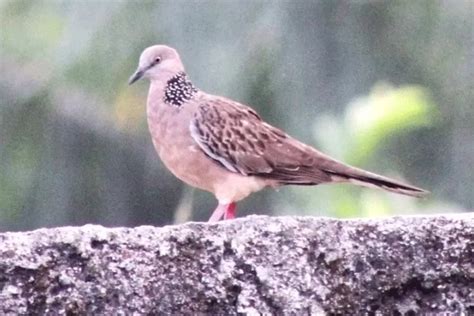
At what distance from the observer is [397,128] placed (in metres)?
3.84

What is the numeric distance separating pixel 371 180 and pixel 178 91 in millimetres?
1168

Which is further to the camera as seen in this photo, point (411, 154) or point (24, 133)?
point (24, 133)

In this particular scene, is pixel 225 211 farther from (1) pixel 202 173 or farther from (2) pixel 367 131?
(2) pixel 367 131

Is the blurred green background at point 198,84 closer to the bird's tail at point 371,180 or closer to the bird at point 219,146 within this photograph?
the bird at point 219,146

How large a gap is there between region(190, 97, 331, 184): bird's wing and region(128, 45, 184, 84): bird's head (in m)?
0.17

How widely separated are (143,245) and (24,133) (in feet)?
22.6

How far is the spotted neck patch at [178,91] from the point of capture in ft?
15.6

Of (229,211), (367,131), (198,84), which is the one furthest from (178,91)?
(198,84)

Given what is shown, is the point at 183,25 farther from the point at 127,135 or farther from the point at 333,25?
the point at 127,135

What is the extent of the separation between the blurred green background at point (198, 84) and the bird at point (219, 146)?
3.73 ft

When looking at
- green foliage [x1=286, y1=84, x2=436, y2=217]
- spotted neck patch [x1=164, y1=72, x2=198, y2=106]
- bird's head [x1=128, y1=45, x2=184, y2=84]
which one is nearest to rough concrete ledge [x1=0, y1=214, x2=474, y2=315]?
green foliage [x1=286, y1=84, x2=436, y2=217]

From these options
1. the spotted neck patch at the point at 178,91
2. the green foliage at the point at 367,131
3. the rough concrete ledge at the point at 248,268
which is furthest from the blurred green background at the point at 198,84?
the rough concrete ledge at the point at 248,268

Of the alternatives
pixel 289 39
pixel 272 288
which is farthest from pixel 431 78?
pixel 272 288

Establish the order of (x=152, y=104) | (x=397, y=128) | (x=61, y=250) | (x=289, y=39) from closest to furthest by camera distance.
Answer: (x=61, y=250)
(x=397, y=128)
(x=152, y=104)
(x=289, y=39)
